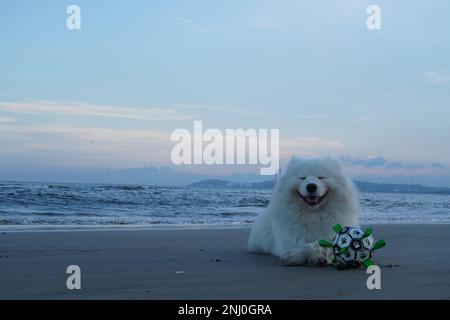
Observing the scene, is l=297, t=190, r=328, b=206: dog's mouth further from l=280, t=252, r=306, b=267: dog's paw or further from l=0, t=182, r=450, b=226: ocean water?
l=0, t=182, r=450, b=226: ocean water

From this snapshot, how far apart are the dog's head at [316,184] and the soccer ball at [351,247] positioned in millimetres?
519

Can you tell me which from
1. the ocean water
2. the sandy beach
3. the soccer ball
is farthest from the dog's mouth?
the ocean water

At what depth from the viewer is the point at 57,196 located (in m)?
23.4

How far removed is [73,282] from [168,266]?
147cm

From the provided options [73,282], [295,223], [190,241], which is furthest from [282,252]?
[190,241]

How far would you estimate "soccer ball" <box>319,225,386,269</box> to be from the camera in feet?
19.5

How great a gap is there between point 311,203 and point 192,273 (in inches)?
60.6

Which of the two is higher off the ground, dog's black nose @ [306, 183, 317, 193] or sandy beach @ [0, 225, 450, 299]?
dog's black nose @ [306, 183, 317, 193]

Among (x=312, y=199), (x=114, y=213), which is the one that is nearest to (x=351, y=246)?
(x=312, y=199)

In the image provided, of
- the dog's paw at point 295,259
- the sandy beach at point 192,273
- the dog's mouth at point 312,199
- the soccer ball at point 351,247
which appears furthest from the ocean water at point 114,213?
the soccer ball at point 351,247

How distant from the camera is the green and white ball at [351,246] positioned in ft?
19.4

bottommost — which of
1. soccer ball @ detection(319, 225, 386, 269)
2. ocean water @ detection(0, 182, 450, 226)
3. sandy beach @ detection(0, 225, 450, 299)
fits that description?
ocean water @ detection(0, 182, 450, 226)

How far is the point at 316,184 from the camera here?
636 centimetres
